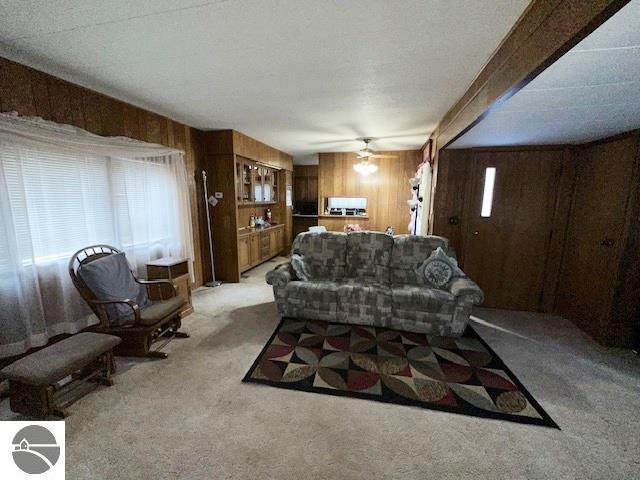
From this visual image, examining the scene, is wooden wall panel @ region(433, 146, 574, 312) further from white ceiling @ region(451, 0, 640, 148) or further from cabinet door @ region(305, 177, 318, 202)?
cabinet door @ region(305, 177, 318, 202)

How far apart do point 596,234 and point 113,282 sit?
5.06 meters

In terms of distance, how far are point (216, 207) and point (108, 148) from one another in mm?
1851

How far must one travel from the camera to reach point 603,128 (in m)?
2.48

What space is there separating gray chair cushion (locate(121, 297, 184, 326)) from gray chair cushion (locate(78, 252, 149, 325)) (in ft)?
0.36

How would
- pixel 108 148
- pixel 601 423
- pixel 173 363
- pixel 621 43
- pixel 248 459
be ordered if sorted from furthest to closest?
pixel 108 148 → pixel 173 363 → pixel 601 423 → pixel 248 459 → pixel 621 43

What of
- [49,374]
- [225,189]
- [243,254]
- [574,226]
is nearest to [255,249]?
[243,254]

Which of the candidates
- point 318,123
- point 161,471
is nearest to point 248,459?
point 161,471

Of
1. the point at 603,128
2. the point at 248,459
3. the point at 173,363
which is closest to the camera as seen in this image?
the point at 248,459

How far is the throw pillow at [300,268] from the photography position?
10.6 ft

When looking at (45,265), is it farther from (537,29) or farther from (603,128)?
(603,128)

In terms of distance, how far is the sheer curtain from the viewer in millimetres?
2043

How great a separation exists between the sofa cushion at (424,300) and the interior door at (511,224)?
119 cm

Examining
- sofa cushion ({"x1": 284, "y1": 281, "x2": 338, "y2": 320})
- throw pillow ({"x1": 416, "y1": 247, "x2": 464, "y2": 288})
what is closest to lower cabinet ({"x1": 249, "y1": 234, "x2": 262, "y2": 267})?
sofa cushion ({"x1": 284, "y1": 281, "x2": 338, "y2": 320})

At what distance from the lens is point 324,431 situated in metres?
1.63
